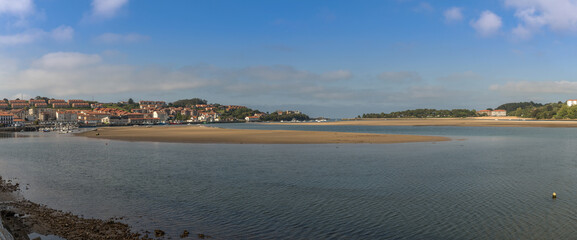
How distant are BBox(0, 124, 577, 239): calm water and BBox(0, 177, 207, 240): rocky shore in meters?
0.63

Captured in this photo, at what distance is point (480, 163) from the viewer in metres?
27.3

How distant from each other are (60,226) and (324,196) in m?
10.5

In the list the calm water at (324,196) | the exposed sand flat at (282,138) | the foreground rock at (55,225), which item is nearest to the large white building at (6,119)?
the exposed sand flat at (282,138)

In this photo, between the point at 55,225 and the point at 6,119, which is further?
the point at 6,119

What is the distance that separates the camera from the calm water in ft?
39.9

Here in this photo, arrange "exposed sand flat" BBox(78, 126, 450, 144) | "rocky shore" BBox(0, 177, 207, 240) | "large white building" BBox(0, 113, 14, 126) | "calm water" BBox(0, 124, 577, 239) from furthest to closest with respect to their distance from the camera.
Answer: "large white building" BBox(0, 113, 14, 126) → "exposed sand flat" BBox(78, 126, 450, 144) → "calm water" BBox(0, 124, 577, 239) → "rocky shore" BBox(0, 177, 207, 240)

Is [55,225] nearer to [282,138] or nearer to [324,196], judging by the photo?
[324,196]

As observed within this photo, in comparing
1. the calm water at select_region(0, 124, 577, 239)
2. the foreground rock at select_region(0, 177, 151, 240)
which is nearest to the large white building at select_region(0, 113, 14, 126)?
the calm water at select_region(0, 124, 577, 239)

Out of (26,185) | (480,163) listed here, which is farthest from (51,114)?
(480,163)

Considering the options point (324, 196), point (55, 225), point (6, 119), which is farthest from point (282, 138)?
point (6, 119)

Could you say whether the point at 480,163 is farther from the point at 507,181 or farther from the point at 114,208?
the point at 114,208

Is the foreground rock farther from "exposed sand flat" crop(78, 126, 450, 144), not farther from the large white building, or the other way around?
the large white building

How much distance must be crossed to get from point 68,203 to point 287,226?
395 inches

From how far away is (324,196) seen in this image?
16.8 meters
